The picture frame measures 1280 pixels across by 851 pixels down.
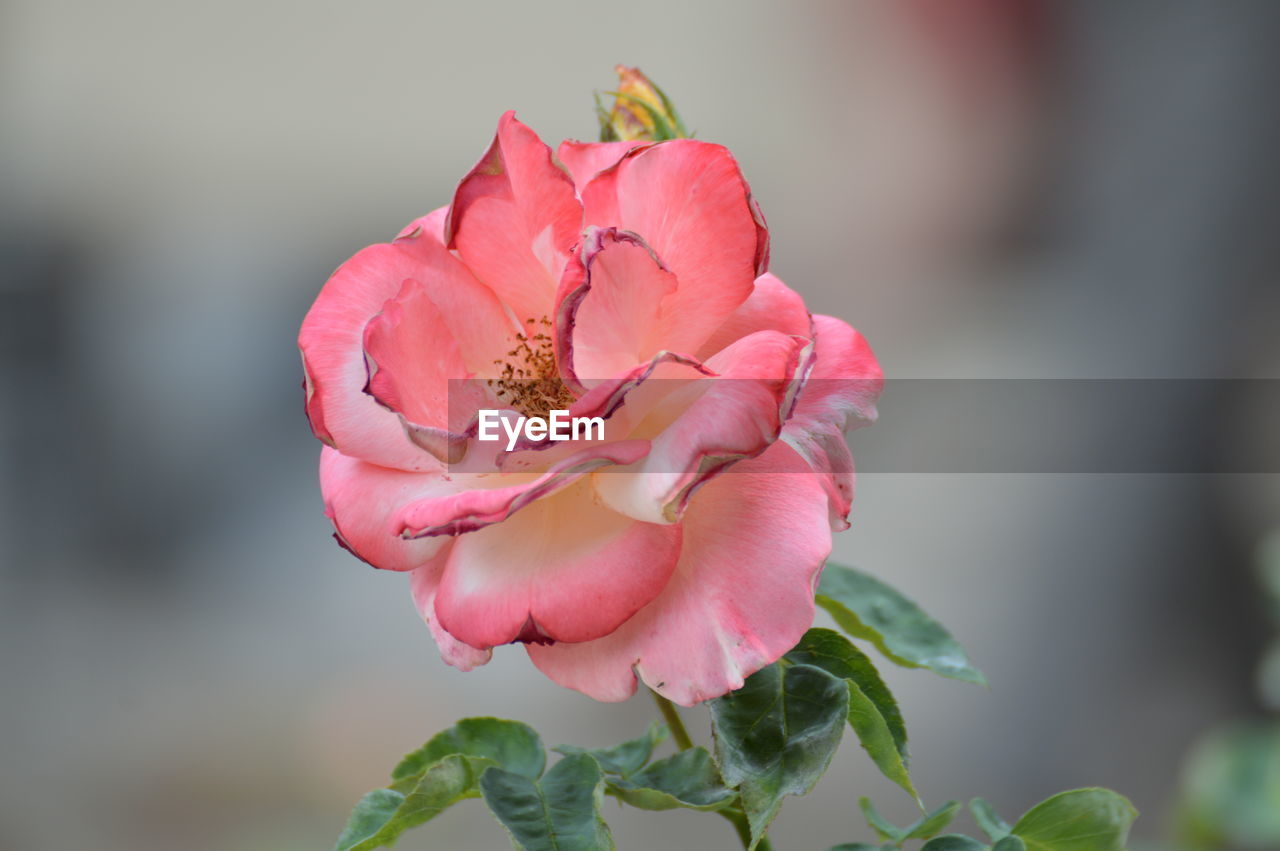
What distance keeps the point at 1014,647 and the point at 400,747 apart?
74cm

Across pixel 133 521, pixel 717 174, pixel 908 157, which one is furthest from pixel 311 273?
pixel 717 174

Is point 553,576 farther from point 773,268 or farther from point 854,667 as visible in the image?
point 773,268

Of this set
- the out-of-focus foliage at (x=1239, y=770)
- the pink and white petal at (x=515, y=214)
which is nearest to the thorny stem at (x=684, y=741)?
the pink and white petal at (x=515, y=214)

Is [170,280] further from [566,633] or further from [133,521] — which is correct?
[566,633]

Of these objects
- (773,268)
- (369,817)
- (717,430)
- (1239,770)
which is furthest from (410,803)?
(1239,770)

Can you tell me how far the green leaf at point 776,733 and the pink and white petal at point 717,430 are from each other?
0.07 m

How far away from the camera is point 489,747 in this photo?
0.31 metres

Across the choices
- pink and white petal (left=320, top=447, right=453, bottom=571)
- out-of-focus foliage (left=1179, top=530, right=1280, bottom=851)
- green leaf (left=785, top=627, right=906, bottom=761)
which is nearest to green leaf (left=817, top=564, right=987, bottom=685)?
green leaf (left=785, top=627, right=906, bottom=761)

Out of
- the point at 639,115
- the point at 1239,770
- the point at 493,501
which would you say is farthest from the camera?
the point at 1239,770

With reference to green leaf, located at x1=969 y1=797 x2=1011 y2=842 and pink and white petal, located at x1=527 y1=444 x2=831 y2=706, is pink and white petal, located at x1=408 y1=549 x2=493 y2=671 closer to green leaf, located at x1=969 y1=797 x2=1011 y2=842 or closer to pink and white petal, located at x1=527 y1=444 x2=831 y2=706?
pink and white petal, located at x1=527 y1=444 x2=831 y2=706

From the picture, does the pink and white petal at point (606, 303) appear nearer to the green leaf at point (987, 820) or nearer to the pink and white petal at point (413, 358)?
the pink and white petal at point (413, 358)

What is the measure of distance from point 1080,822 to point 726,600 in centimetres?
16

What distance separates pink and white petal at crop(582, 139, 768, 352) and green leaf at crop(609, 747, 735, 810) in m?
0.11

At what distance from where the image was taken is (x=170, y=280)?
120 cm
